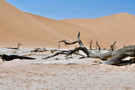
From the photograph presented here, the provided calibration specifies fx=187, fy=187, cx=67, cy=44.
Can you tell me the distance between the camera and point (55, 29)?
6109 cm

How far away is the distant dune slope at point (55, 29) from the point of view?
39.0m

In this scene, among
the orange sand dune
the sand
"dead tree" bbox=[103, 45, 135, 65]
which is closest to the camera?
the sand

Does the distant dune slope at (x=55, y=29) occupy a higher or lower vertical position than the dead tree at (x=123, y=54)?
higher

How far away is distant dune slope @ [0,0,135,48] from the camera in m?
39.0

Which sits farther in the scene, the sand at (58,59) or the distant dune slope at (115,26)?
the distant dune slope at (115,26)

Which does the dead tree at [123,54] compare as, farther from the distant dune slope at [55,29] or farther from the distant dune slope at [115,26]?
the distant dune slope at [115,26]

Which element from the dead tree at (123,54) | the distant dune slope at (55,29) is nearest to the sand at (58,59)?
the distant dune slope at (55,29)

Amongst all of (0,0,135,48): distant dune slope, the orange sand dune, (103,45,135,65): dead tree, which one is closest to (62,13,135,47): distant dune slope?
(0,0,135,48): distant dune slope

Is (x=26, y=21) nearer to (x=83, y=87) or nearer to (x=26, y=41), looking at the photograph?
(x=26, y=41)

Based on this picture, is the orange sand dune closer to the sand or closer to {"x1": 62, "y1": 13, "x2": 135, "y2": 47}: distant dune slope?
the sand

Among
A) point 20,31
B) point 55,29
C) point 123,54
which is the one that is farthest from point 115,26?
point 123,54

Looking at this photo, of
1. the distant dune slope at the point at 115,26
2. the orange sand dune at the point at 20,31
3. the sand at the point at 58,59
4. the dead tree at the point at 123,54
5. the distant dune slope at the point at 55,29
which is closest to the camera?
the sand at the point at 58,59

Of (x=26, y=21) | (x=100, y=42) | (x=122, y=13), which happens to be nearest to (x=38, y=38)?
(x=26, y=21)

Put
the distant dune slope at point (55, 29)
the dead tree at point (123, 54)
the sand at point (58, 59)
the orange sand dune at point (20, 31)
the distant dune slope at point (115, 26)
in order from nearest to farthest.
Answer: the sand at point (58, 59)
the dead tree at point (123, 54)
the orange sand dune at point (20, 31)
the distant dune slope at point (55, 29)
the distant dune slope at point (115, 26)
